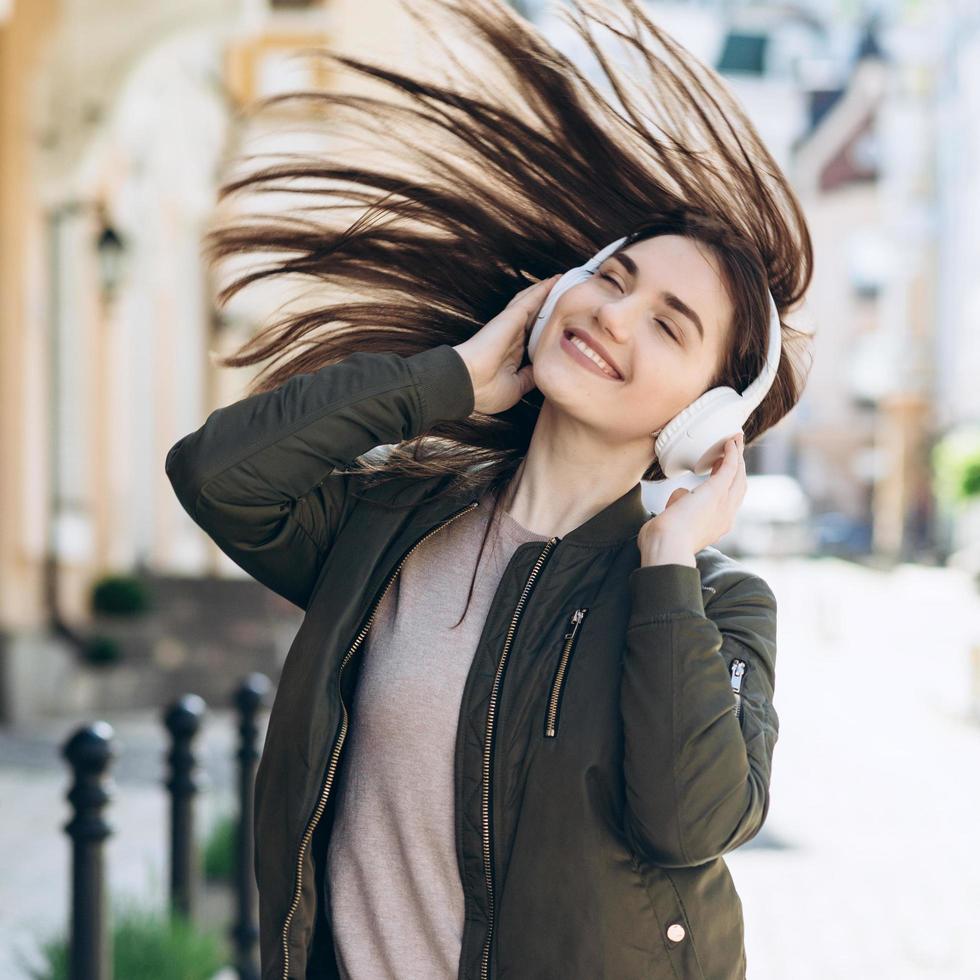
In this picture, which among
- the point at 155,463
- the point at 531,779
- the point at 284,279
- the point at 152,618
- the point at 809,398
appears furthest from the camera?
the point at 809,398

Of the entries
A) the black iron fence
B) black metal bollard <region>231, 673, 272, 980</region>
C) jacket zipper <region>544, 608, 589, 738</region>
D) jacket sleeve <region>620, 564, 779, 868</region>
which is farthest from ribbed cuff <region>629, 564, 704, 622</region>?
black metal bollard <region>231, 673, 272, 980</region>

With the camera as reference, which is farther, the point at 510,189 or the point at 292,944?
the point at 510,189

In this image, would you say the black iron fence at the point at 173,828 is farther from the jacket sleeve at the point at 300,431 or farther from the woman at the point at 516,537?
the jacket sleeve at the point at 300,431

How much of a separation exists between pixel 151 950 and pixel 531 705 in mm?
2757

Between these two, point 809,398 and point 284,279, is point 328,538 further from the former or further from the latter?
point 809,398

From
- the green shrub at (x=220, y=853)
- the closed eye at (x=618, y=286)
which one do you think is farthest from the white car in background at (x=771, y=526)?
the closed eye at (x=618, y=286)

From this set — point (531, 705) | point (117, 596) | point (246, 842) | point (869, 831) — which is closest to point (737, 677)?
point (531, 705)

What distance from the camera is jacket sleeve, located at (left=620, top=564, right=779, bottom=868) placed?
1.84m

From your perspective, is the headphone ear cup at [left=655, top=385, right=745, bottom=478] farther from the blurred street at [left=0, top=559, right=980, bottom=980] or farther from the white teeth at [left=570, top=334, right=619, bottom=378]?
the blurred street at [left=0, top=559, right=980, bottom=980]

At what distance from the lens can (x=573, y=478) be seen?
2264 mm

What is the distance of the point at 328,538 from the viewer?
7.56ft

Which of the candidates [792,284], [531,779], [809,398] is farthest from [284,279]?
[809,398]

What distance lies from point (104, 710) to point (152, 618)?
1.15 meters

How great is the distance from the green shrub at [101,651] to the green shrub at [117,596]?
2.02 ft
